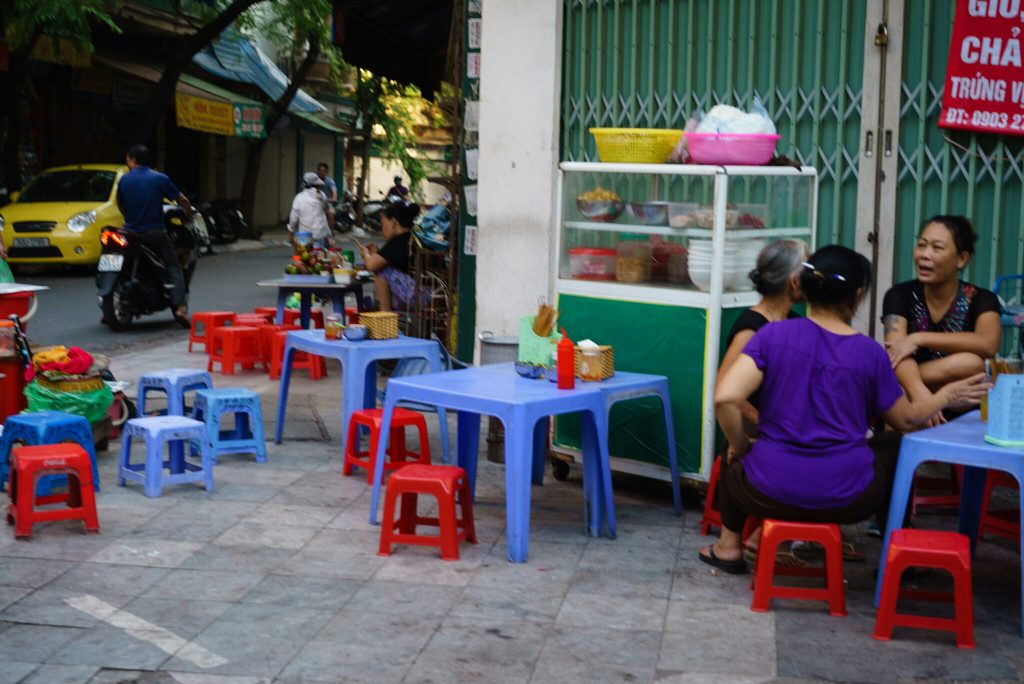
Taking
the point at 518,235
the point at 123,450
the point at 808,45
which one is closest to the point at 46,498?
the point at 123,450

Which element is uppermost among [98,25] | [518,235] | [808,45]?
[98,25]

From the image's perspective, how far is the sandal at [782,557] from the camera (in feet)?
17.0

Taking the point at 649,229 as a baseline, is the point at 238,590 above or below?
below

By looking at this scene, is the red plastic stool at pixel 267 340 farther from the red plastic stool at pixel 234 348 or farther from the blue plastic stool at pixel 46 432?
the blue plastic stool at pixel 46 432

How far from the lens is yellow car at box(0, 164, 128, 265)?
1672 centimetres

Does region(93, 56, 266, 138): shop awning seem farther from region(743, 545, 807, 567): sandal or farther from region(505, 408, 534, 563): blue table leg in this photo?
region(743, 545, 807, 567): sandal

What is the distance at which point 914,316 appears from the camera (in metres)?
5.70

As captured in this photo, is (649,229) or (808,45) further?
(808,45)

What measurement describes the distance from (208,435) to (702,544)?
247 centimetres

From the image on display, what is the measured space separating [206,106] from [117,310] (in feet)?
41.7

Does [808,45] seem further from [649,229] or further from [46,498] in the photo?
[46,498]

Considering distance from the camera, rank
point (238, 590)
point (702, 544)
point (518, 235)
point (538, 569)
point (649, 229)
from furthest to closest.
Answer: point (518, 235) < point (649, 229) < point (702, 544) < point (538, 569) < point (238, 590)

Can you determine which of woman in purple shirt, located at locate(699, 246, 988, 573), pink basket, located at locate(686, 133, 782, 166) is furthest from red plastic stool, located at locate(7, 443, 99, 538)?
pink basket, located at locate(686, 133, 782, 166)

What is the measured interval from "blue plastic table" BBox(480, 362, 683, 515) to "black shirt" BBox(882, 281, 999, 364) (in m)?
1.01
